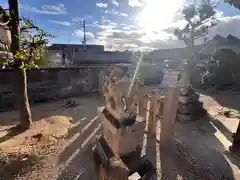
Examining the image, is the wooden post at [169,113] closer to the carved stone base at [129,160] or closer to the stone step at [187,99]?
the carved stone base at [129,160]

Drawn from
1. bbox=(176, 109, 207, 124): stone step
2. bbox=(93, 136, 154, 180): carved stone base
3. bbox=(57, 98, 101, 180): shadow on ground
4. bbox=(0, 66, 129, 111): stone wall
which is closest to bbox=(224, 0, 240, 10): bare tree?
bbox=(176, 109, 207, 124): stone step

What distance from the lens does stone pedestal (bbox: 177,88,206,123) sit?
314 inches

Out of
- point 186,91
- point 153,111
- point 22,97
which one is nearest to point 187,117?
point 186,91

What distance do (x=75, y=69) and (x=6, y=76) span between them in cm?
402

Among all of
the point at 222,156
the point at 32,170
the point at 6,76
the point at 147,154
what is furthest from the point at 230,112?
the point at 6,76

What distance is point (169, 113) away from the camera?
5309 mm

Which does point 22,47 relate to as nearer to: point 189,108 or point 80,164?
point 80,164

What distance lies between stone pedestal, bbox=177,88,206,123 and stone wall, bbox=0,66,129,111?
6.12 metres

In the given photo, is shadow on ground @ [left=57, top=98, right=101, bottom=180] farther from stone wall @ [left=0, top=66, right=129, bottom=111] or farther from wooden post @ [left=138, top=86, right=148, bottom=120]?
stone wall @ [left=0, top=66, right=129, bottom=111]

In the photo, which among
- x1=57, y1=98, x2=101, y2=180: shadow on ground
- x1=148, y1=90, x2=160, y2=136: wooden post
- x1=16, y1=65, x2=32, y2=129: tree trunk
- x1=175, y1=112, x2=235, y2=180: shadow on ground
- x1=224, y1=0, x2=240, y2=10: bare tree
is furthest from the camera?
x1=224, y1=0, x2=240, y2=10: bare tree

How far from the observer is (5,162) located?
14.5 feet

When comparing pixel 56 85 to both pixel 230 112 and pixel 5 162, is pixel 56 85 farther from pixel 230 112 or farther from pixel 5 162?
pixel 230 112

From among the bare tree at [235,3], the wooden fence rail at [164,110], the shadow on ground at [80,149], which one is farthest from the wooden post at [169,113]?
the bare tree at [235,3]

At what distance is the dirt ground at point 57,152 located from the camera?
13.9ft
